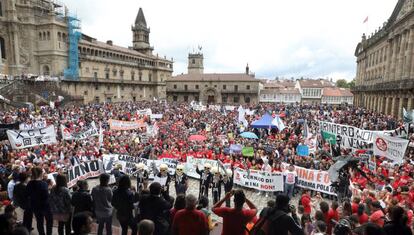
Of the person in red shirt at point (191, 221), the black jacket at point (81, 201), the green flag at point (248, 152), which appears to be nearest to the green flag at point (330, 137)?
the green flag at point (248, 152)

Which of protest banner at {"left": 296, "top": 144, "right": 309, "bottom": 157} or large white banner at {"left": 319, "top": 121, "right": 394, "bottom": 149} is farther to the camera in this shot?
protest banner at {"left": 296, "top": 144, "right": 309, "bottom": 157}

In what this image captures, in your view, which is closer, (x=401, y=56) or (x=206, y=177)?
(x=206, y=177)

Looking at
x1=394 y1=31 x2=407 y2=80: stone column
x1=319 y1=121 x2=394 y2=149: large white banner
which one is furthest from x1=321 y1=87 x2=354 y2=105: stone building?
x1=319 y1=121 x2=394 y2=149: large white banner

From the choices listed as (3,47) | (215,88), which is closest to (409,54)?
(215,88)

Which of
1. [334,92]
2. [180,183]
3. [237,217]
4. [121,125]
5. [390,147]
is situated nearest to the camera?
[237,217]

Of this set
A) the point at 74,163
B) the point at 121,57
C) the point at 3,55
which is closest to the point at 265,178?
the point at 74,163

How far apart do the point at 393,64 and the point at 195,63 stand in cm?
8684

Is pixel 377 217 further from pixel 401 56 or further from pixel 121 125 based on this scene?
pixel 401 56

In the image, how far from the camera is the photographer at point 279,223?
4.38 m

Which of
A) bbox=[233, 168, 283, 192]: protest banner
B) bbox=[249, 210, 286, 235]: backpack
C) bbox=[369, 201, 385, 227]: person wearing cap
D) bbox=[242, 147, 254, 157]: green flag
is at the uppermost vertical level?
bbox=[249, 210, 286, 235]: backpack

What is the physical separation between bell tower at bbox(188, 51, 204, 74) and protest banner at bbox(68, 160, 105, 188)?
355 ft

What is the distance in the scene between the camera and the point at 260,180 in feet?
40.5

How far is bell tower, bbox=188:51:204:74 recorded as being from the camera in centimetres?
12012

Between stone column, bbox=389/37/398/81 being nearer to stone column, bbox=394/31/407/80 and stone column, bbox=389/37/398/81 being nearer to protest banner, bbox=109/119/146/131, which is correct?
stone column, bbox=394/31/407/80
